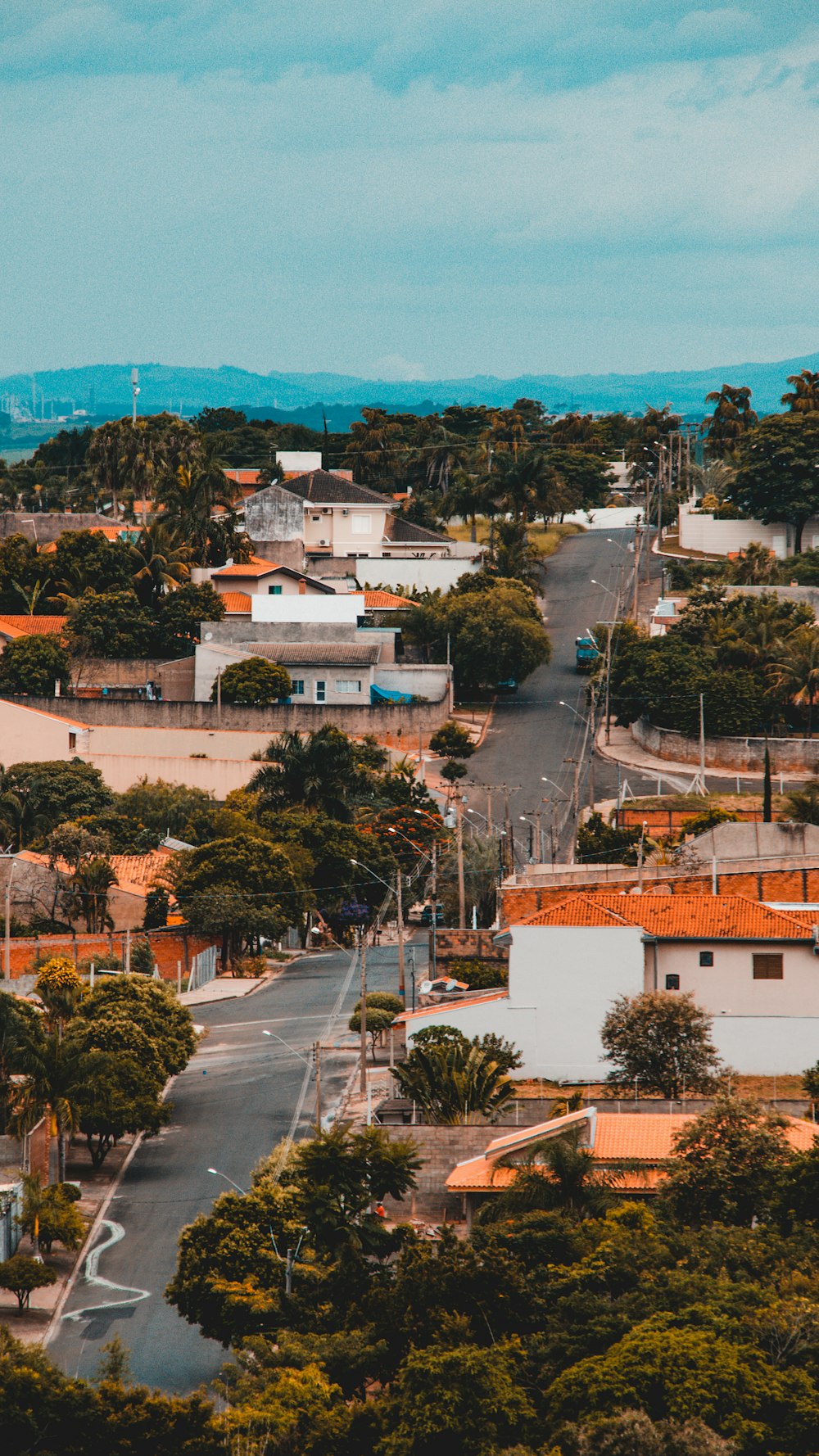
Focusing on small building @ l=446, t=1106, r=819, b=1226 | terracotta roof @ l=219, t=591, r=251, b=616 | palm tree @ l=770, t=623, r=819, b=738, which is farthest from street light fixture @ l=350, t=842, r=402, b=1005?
terracotta roof @ l=219, t=591, r=251, b=616

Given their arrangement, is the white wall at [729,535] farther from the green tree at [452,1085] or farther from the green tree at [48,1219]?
the green tree at [48,1219]

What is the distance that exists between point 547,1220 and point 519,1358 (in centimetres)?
416

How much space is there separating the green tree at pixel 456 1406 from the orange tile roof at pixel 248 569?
7508 centimetres

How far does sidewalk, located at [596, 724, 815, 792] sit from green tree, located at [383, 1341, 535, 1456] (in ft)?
162

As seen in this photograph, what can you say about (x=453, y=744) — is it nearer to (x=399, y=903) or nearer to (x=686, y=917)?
(x=399, y=903)

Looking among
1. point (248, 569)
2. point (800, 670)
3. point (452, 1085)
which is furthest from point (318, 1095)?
point (248, 569)

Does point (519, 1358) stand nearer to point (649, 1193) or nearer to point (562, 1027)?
point (649, 1193)

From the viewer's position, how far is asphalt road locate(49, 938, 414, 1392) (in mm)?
35781

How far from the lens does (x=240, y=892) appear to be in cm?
6606

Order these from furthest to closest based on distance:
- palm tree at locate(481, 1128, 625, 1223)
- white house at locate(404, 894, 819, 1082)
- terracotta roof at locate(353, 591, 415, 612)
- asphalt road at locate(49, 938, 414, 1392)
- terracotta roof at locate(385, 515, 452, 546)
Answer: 1. terracotta roof at locate(385, 515, 452, 546)
2. terracotta roof at locate(353, 591, 415, 612)
3. white house at locate(404, 894, 819, 1082)
4. palm tree at locate(481, 1128, 625, 1223)
5. asphalt road at locate(49, 938, 414, 1392)

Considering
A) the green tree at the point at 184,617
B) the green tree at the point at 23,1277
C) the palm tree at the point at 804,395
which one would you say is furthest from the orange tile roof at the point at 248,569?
the green tree at the point at 23,1277

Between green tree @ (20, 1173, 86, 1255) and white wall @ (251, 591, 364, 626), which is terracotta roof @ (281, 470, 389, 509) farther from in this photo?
green tree @ (20, 1173, 86, 1255)

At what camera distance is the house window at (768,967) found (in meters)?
50.0

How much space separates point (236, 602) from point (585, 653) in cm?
1744
